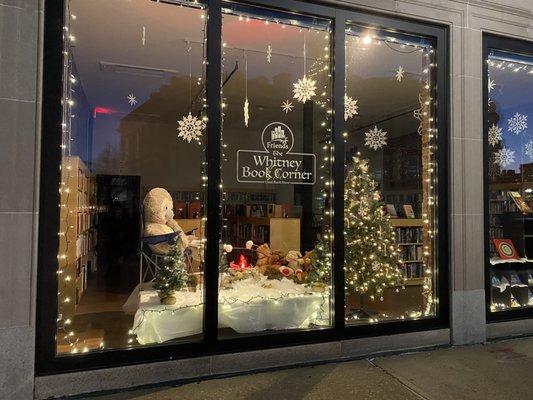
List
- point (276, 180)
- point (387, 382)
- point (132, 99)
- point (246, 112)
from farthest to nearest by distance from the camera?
point (132, 99) < point (246, 112) < point (276, 180) < point (387, 382)

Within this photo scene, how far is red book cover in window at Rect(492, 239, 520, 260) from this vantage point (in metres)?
5.53

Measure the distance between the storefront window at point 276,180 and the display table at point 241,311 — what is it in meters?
0.01

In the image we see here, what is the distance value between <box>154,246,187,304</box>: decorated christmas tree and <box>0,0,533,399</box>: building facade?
0.07ft

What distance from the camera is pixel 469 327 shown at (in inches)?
189

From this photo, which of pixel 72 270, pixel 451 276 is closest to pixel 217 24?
pixel 72 270

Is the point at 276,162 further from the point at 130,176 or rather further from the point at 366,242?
the point at 130,176

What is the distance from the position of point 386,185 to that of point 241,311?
125 inches

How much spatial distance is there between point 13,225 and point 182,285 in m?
1.74

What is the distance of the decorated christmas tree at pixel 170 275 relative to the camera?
441 centimetres

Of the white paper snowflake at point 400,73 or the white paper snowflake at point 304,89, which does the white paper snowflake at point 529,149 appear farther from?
the white paper snowflake at point 304,89

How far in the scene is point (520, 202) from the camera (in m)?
5.98

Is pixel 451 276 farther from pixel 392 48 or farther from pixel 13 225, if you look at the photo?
pixel 13 225

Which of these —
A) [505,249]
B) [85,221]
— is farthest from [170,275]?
[505,249]

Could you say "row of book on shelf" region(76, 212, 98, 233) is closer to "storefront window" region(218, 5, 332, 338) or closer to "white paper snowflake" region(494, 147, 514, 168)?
"storefront window" region(218, 5, 332, 338)
